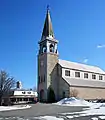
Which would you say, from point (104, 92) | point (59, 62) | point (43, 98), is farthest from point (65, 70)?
point (104, 92)

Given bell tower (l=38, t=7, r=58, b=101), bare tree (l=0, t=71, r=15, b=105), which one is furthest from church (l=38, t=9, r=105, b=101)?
bare tree (l=0, t=71, r=15, b=105)

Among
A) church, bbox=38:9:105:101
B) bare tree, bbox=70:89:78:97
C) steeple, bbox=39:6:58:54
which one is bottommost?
bare tree, bbox=70:89:78:97

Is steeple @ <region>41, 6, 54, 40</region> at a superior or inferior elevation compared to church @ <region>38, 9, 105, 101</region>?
superior

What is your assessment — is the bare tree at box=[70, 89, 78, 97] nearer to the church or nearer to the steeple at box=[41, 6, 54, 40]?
the church

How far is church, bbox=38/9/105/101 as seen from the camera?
156ft

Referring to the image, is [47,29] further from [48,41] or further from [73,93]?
[73,93]

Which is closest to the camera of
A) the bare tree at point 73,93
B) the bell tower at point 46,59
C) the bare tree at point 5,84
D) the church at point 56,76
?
the bare tree at point 5,84

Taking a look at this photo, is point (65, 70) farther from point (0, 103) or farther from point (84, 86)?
point (0, 103)

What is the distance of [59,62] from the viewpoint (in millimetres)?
51438

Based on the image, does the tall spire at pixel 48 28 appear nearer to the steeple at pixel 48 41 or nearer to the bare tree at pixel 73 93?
the steeple at pixel 48 41

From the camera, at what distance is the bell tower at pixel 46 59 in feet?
158

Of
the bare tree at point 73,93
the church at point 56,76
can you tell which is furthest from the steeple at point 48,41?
the bare tree at point 73,93

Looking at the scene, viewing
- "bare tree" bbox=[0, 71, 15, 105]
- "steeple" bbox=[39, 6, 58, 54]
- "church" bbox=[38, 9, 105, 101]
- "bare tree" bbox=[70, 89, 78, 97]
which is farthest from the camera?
"steeple" bbox=[39, 6, 58, 54]

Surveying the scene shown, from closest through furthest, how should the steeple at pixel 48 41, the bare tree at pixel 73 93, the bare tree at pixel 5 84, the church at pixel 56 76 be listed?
the bare tree at pixel 5 84 → the bare tree at pixel 73 93 → the church at pixel 56 76 → the steeple at pixel 48 41
